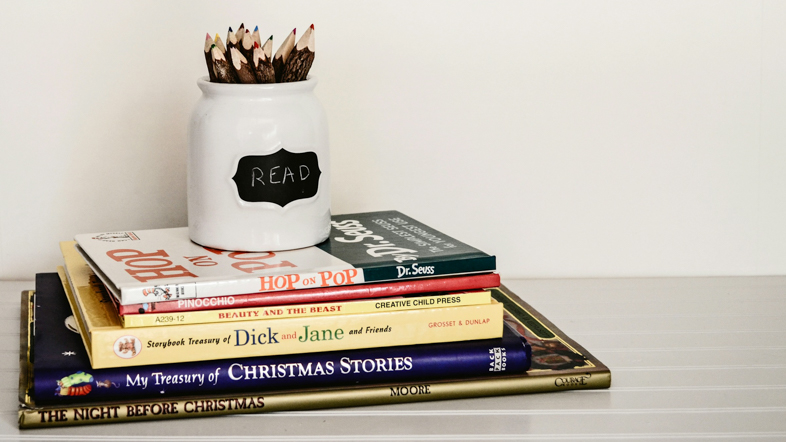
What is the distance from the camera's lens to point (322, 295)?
0.71m

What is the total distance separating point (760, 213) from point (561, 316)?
0.42m

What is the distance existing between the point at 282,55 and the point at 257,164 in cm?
12

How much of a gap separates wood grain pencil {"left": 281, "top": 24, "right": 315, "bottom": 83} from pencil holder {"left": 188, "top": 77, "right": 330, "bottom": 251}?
0.02m

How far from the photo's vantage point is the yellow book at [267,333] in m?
0.66

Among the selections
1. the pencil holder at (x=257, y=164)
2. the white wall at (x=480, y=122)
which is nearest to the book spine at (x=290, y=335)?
the pencil holder at (x=257, y=164)

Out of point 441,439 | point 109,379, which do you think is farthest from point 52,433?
point 441,439

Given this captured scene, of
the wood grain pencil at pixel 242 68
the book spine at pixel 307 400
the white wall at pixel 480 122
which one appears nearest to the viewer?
the book spine at pixel 307 400

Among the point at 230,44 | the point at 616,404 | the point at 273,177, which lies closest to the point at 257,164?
the point at 273,177

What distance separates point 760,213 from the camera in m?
1.16

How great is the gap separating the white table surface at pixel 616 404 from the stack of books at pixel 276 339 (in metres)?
0.02

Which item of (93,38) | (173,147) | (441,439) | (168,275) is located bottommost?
(441,439)

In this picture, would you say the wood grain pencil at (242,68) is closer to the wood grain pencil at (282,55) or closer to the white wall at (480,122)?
the wood grain pencil at (282,55)

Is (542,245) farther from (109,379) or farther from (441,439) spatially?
(109,379)

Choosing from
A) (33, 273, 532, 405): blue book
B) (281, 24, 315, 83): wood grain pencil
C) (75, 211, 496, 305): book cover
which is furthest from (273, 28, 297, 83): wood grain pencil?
(33, 273, 532, 405): blue book
